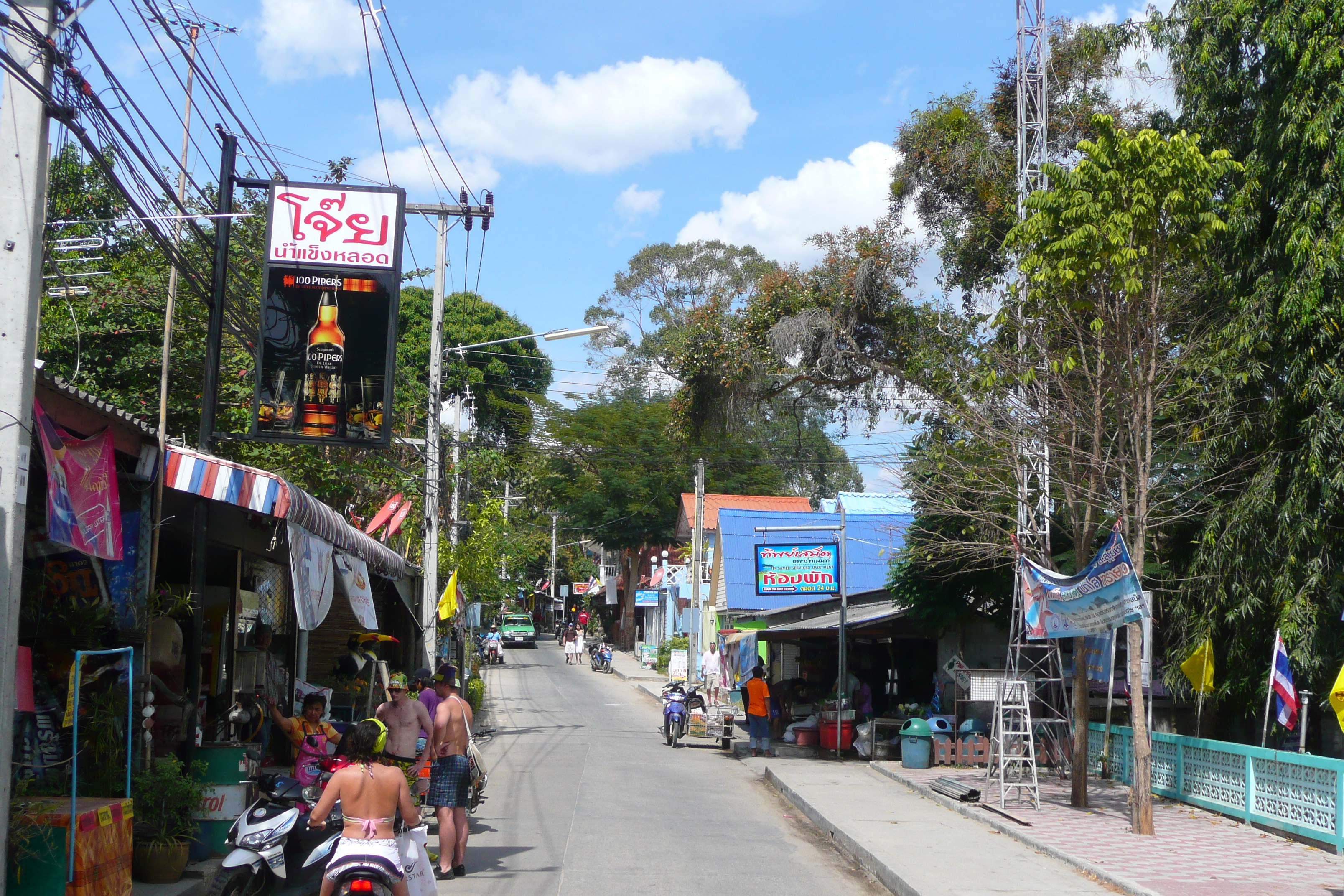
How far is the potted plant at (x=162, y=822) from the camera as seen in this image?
28.7 ft

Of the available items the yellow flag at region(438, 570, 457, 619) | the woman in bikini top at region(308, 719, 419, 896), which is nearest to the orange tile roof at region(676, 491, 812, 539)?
the yellow flag at region(438, 570, 457, 619)

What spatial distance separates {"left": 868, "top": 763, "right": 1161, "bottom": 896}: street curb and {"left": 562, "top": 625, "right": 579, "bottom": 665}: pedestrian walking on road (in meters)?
37.1

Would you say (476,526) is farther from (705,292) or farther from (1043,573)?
(705,292)

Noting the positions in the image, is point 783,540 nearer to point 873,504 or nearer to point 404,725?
point 873,504

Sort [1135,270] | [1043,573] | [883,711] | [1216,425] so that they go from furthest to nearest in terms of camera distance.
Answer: [883,711] → [1216,425] → [1043,573] → [1135,270]

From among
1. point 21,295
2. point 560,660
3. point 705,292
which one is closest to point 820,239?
point 21,295

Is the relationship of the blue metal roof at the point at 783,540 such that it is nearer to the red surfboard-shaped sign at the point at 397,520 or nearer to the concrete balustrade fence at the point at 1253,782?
the red surfboard-shaped sign at the point at 397,520

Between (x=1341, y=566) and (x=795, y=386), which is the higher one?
(x=795, y=386)

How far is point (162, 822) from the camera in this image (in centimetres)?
882

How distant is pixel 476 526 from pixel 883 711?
10314mm

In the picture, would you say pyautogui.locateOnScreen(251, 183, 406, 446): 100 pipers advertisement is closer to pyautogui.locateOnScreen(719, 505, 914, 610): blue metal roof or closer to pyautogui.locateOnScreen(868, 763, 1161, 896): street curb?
pyautogui.locateOnScreen(868, 763, 1161, 896): street curb

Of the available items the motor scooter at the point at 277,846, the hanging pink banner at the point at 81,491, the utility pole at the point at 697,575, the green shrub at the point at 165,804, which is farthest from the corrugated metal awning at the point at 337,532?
the utility pole at the point at 697,575

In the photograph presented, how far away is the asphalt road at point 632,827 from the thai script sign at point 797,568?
11.4ft

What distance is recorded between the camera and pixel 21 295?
265 inches
